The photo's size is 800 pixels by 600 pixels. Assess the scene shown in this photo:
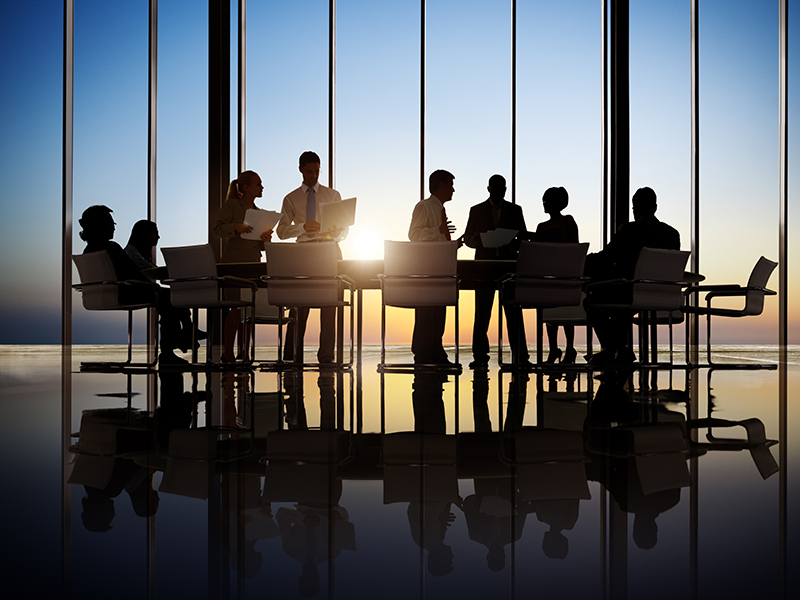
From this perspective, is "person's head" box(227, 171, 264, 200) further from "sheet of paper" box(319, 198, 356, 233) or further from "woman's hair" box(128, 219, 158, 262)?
"sheet of paper" box(319, 198, 356, 233)

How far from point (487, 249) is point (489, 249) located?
22 millimetres

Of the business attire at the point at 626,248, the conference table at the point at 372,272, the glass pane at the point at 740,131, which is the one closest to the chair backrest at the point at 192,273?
the conference table at the point at 372,272

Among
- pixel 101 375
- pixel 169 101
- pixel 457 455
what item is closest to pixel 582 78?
pixel 169 101

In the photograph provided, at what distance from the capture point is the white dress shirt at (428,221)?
17.4ft

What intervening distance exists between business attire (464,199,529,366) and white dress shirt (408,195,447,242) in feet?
1.12

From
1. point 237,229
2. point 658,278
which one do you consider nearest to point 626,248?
point 658,278

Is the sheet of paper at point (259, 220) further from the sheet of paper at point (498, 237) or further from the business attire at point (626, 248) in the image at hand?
the business attire at point (626, 248)

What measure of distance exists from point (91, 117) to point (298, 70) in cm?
269

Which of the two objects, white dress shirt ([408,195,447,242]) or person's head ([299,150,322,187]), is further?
person's head ([299,150,322,187])

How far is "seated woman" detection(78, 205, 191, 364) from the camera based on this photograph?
5297mm

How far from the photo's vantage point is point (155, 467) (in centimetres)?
156

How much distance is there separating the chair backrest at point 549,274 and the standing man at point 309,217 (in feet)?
5.22

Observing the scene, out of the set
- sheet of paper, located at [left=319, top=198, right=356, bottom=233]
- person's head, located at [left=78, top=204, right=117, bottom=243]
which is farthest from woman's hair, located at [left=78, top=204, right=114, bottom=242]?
sheet of paper, located at [left=319, top=198, right=356, bottom=233]

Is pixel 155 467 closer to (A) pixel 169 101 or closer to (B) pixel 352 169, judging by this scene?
(B) pixel 352 169
